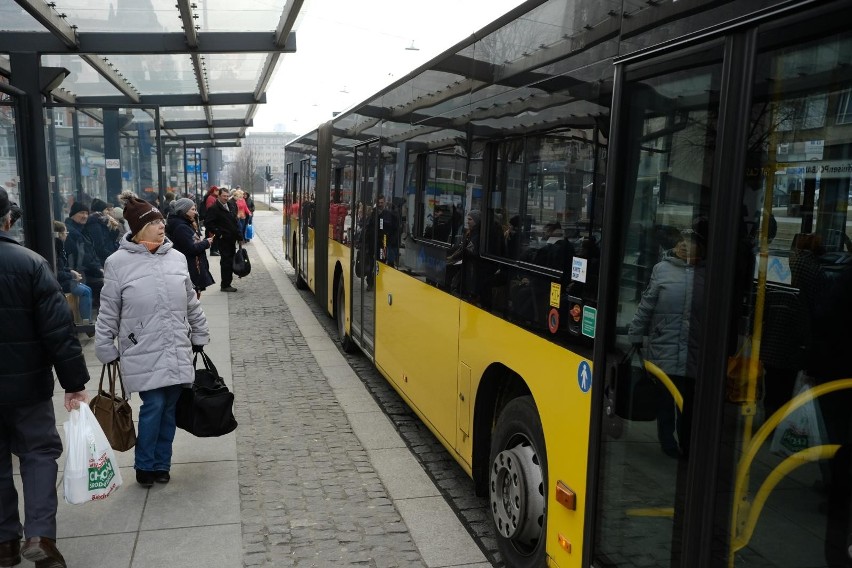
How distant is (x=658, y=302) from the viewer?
2.89 meters

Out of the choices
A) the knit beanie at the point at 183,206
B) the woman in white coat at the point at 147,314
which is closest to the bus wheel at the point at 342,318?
the knit beanie at the point at 183,206

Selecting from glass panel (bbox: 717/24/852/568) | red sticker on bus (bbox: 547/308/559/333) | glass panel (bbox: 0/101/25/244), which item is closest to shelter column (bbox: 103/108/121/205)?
glass panel (bbox: 0/101/25/244)

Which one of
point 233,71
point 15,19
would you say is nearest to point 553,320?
point 15,19

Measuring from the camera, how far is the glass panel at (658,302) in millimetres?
2686

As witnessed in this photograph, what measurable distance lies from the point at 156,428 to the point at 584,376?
10.7ft

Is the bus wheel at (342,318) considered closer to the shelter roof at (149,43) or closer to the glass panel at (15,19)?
the shelter roof at (149,43)

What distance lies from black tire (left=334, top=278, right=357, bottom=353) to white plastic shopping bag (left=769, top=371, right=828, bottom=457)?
8.11 meters

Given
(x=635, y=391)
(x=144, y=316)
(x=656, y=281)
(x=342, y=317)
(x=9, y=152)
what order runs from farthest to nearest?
(x=342, y=317) → (x=9, y=152) → (x=144, y=316) → (x=635, y=391) → (x=656, y=281)

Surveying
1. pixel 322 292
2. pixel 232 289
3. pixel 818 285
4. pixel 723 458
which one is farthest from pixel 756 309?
pixel 232 289

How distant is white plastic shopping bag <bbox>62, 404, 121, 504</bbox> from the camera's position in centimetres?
428

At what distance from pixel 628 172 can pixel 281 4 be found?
241 inches

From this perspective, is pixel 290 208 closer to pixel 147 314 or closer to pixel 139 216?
pixel 139 216

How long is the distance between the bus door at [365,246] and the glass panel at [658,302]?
5.10m

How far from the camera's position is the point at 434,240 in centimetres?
579
